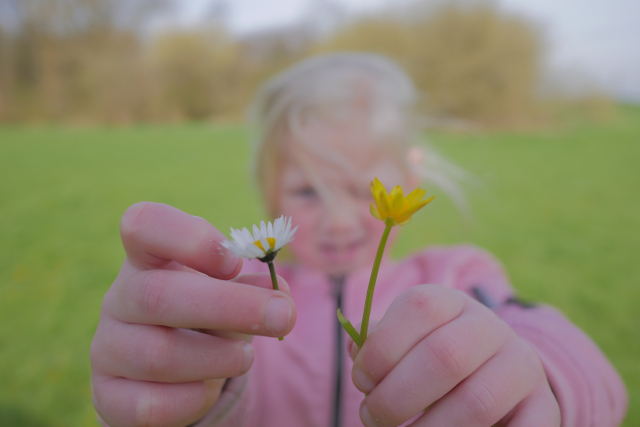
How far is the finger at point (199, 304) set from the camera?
0.71 ft

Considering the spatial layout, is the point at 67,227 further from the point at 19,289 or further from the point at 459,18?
the point at 459,18

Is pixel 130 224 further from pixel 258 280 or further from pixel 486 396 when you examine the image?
pixel 486 396

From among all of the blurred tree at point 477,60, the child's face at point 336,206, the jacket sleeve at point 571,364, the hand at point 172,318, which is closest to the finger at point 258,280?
the hand at point 172,318

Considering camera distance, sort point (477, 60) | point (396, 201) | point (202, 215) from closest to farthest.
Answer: point (396, 201), point (202, 215), point (477, 60)

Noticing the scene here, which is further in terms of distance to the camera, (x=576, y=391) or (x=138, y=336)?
(x=576, y=391)

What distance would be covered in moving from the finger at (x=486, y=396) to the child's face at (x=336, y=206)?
17.7 inches

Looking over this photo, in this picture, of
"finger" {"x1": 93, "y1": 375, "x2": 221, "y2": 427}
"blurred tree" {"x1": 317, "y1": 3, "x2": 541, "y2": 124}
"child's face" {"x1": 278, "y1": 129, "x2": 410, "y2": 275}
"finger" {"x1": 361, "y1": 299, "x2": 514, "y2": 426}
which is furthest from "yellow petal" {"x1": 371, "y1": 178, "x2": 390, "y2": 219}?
"blurred tree" {"x1": 317, "y1": 3, "x2": 541, "y2": 124}

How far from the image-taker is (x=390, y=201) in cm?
18

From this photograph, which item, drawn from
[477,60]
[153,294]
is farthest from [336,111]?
[477,60]

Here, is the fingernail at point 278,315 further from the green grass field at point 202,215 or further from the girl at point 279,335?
the green grass field at point 202,215

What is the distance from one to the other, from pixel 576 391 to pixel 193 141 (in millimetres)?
3321

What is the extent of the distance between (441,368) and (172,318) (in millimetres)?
183

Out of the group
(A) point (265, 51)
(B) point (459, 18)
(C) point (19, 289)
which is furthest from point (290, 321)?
(A) point (265, 51)

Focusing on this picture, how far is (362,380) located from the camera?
0.22m
